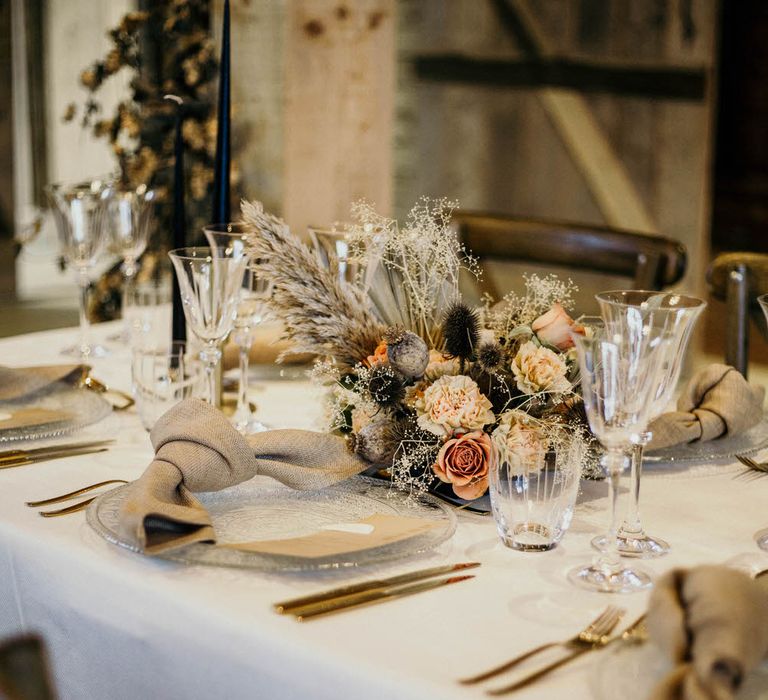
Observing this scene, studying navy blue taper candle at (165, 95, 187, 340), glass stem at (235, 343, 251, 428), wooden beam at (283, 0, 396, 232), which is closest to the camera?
glass stem at (235, 343, 251, 428)

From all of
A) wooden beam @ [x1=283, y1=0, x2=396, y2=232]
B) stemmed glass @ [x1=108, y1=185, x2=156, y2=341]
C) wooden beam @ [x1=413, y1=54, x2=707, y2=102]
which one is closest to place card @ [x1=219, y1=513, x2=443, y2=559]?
stemmed glass @ [x1=108, y1=185, x2=156, y2=341]

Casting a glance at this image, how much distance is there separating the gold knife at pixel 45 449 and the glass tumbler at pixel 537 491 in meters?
0.56

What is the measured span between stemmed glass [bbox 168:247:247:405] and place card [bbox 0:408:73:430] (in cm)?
24

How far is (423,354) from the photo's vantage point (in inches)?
47.0

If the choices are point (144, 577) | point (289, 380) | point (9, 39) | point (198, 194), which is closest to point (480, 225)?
point (289, 380)

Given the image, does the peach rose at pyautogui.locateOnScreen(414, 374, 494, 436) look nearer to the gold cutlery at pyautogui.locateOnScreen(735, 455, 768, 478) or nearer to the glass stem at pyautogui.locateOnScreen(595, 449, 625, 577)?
the glass stem at pyautogui.locateOnScreen(595, 449, 625, 577)

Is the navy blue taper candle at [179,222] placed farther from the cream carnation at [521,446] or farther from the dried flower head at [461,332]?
the cream carnation at [521,446]

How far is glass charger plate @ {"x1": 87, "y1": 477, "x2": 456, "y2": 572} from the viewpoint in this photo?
3.20ft

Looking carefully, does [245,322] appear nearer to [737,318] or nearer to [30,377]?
[30,377]

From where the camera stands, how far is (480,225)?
2475 mm

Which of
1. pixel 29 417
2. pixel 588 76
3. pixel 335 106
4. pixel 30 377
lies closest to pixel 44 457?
pixel 29 417

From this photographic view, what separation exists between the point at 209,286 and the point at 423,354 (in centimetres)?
30

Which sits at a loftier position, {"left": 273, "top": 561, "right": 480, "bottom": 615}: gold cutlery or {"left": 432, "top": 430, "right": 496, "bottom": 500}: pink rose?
{"left": 432, "top": 430, "right": 496, "bottom": 500}: pink rose

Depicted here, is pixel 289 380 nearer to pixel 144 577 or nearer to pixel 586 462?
pixel 586 462
